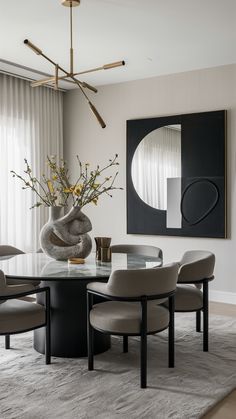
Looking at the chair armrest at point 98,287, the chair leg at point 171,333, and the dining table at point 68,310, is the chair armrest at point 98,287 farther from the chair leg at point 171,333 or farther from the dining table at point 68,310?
the chair leg at point 171,333

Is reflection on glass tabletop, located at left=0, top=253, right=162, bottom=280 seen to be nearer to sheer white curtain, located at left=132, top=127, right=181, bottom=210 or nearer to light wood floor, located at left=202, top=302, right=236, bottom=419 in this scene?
light wood floor, located at left=202, top=302, right=236, bottom=419

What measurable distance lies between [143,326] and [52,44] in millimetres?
2896

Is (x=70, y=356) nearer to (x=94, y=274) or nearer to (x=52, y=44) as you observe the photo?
(x=94, y=274)

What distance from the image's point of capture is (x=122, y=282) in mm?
2832

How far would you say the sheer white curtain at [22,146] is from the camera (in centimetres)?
552

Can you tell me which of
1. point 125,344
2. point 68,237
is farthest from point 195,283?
point 68,237

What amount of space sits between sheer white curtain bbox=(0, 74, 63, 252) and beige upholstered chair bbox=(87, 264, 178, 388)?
278 centimetres

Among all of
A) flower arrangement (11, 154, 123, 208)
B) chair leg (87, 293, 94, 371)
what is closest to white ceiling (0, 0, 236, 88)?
flower arrangement (11, 154, 123, 208)

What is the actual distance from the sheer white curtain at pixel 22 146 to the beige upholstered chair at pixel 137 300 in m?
2.78

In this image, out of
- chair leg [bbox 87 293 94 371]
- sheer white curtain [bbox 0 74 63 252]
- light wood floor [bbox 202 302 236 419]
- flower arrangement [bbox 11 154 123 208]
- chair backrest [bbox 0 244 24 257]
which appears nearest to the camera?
light wood floor [bbox 202 302 236 419]

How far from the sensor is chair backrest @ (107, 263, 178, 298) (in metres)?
2.83

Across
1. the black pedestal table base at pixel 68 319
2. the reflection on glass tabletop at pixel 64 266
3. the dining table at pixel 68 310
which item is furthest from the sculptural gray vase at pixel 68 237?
the black pedestal table base at pixel 68 319

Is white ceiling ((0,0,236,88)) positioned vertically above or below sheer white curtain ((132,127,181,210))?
above

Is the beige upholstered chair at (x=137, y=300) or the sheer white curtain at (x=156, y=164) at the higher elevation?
the sheer white curtain at (x=156, y=164)
